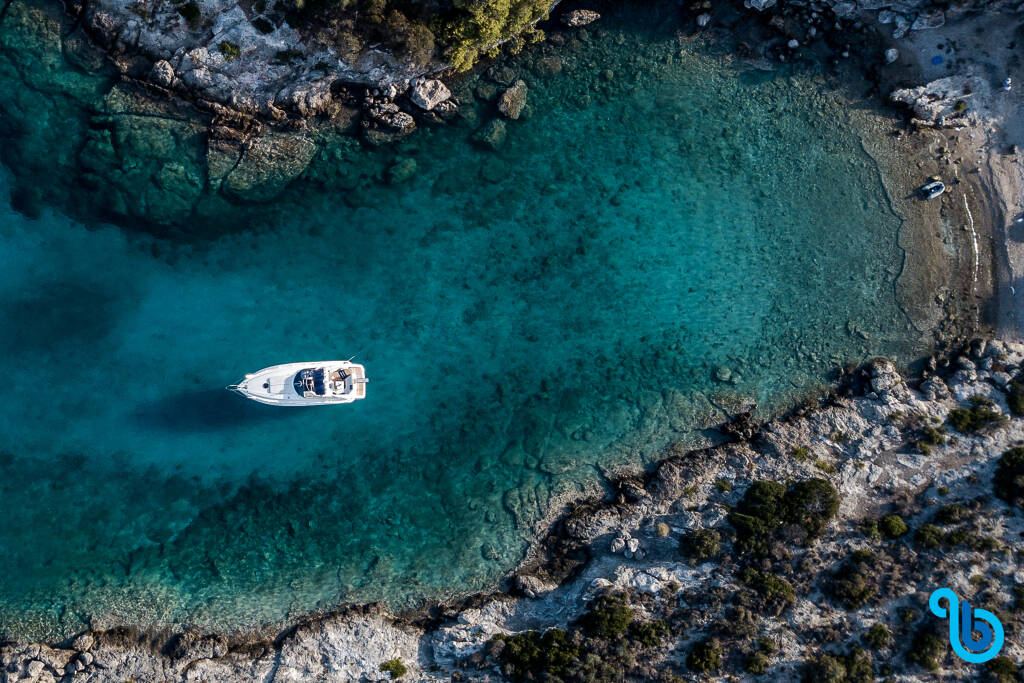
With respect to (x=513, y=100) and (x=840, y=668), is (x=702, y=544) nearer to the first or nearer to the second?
(x=840, y=668)

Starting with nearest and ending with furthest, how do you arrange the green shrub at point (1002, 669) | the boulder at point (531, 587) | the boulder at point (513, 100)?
the green shrub at point (1002, 669) → the boulder at point (531, 587) → the boulder at point (513, 100)

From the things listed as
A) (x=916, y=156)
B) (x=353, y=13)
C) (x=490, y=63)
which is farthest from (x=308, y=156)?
(x=916, y=156)

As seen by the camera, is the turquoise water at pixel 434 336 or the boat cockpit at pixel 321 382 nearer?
the boat cockpit at pixel 321 382

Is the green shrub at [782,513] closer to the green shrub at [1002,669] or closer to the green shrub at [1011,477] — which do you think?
the green shrub at [1011,477]

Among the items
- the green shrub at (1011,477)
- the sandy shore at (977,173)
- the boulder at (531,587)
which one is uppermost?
the sandy shore at (977,173)

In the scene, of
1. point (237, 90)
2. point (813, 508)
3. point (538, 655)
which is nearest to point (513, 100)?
point (237, 90)

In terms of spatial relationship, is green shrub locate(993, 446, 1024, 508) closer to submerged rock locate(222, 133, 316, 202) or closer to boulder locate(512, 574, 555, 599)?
boulder locate(512, 574, 555, 599)

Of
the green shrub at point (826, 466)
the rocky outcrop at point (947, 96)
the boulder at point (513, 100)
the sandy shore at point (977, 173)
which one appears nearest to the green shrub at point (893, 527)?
the green shrub at point (826, 466)
